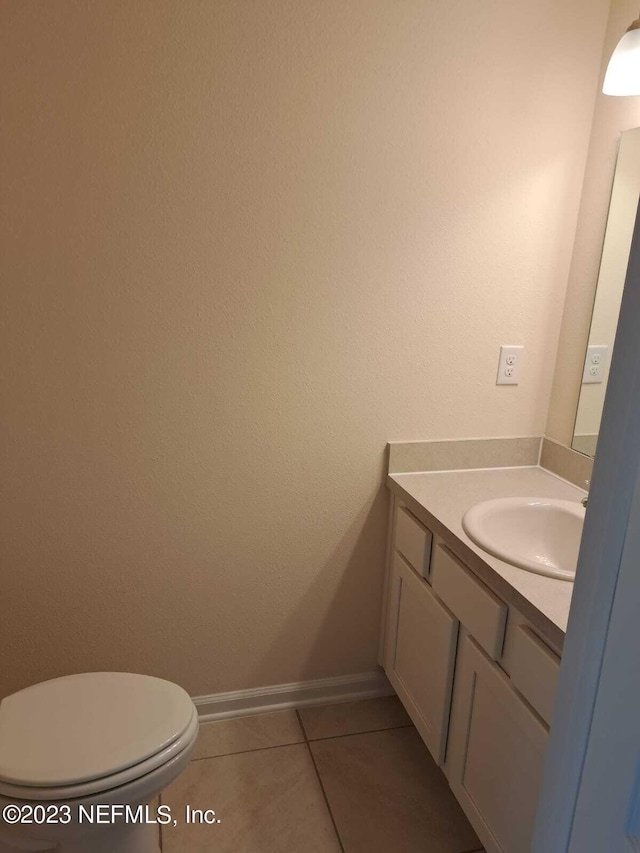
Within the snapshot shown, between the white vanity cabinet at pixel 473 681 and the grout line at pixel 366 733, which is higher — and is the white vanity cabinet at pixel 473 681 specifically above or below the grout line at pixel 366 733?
above

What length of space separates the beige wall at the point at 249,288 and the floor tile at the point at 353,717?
0.21 meters

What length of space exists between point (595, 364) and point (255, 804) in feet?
5.23

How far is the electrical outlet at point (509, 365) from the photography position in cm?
191

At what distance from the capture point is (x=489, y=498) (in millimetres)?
1760

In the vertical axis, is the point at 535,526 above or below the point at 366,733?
above

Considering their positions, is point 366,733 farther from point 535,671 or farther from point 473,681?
point 535,671

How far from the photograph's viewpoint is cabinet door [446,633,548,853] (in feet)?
4.06

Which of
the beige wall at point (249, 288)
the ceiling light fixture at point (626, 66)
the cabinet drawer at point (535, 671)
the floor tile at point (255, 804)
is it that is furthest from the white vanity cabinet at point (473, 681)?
the ceiling light fixture at point (626, 66)

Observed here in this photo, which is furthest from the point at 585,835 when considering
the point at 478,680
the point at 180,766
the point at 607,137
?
the point at 607,137

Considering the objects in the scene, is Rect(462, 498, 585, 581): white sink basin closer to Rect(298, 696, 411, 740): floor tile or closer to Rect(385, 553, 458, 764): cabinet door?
Rect(385, 553, 458, 764): cabinet door

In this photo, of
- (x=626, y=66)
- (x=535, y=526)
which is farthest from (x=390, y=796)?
(x=626, y=66)

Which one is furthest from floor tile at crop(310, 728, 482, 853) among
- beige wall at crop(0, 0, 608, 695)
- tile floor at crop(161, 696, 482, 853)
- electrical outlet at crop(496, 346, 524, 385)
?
electrical outlet at crop(496, 346, 524, 385)

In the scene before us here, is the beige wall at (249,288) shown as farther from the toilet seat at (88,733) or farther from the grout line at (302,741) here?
the toilet seat at (88,733)

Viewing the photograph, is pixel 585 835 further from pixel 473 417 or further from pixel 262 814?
pixel 473 417
